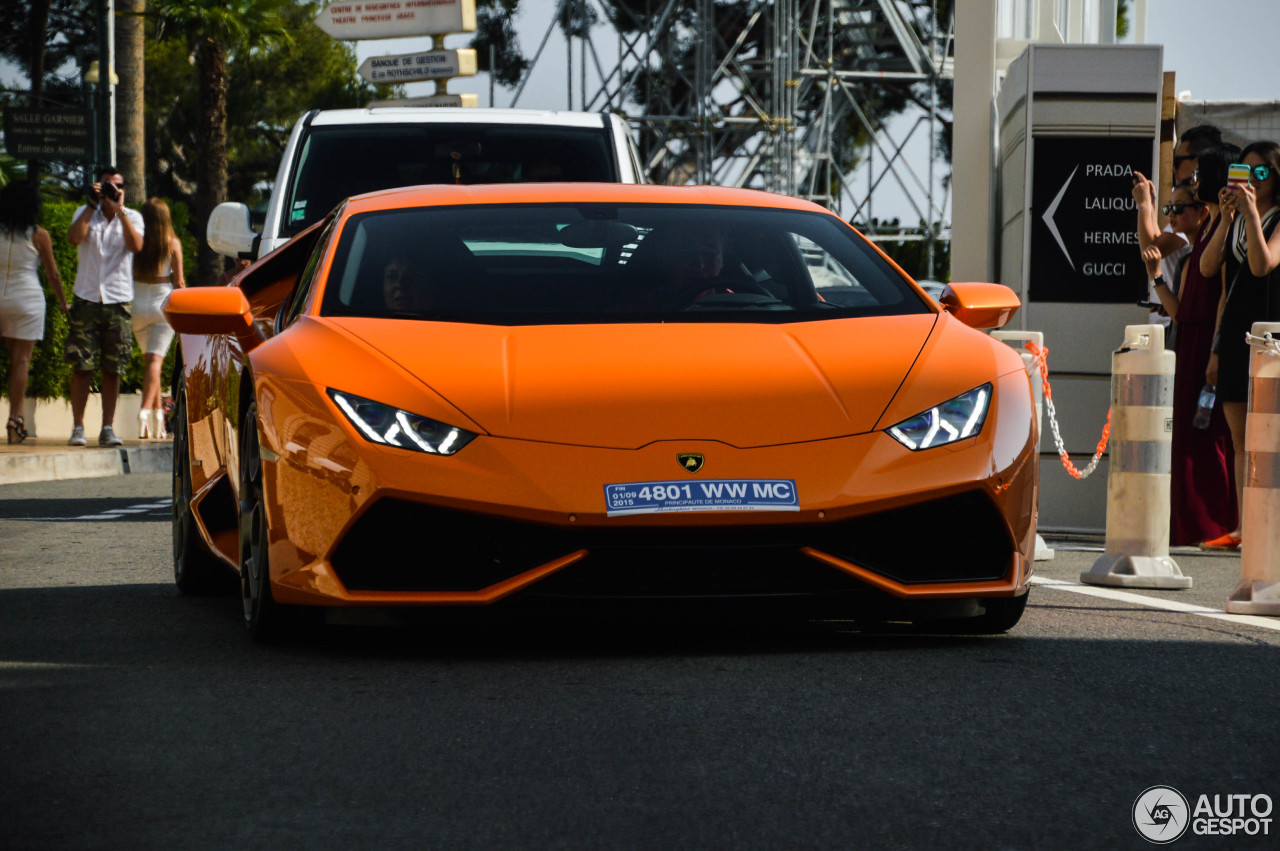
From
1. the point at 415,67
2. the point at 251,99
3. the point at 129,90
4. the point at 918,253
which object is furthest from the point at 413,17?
the point at 251,99

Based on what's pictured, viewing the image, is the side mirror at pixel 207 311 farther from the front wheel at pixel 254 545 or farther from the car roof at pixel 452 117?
the car roof at pixel 452 117

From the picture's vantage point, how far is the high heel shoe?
1585cm

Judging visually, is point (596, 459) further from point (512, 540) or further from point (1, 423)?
point (1, 423)

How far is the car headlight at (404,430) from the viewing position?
5066 millimetres

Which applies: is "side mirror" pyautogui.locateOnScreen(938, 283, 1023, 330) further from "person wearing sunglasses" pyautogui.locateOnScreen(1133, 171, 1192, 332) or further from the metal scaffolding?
the metal scaffolding

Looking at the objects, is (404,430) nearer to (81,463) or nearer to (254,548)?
(254,548)

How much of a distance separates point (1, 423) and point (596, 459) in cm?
1372

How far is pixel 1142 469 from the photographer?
7668 mm

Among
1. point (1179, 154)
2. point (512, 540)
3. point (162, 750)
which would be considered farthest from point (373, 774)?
Answer: point (1179, 154)

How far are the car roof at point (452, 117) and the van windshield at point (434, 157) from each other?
0.10 feet

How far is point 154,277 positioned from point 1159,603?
11.1 meters

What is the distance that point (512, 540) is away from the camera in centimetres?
510

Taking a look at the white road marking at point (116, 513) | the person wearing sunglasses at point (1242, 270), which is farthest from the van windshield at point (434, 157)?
the person wearing sunglasses at point (1242, 270)

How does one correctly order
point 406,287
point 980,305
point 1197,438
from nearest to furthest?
point 406,287, point 980,305, point 1197,438
